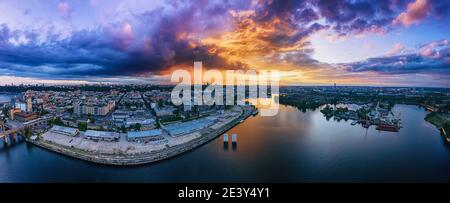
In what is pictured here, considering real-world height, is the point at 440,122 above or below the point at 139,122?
below

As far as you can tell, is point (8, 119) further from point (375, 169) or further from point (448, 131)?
point (448, 131)

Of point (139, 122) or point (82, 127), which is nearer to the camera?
point (82, 127)

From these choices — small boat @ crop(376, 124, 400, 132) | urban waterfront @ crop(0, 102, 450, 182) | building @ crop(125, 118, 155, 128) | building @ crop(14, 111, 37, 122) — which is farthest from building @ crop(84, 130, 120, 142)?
small boat @ crop(376, 124, 400, 132)

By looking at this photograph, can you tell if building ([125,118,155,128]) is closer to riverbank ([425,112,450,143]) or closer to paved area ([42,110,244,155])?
paved area ([42,110,244,155])

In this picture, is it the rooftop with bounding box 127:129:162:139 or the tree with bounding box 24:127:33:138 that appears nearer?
the rooftop with bounding box 127:129:162:139

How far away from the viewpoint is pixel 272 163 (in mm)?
3609

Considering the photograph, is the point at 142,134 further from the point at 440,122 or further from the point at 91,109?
the point at 440,122

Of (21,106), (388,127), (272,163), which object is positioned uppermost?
(21,106)

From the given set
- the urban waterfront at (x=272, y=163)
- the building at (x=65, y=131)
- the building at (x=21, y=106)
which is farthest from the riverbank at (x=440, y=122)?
the building at (x=21, y=106)

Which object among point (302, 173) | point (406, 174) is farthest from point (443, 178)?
point (302, 173)

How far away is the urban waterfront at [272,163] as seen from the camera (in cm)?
322

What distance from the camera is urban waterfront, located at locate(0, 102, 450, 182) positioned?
3.22 meters

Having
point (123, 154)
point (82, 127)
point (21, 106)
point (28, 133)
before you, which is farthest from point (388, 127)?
point (21, 106)

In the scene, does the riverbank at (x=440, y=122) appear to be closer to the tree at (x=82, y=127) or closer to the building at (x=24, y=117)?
the tree at (x=82, y=127)
